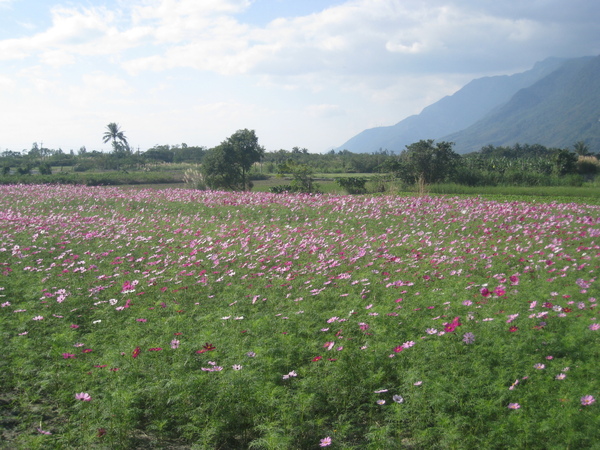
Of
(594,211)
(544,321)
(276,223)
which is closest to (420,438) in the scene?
(544,321)

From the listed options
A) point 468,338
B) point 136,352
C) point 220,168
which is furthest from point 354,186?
point 136,352

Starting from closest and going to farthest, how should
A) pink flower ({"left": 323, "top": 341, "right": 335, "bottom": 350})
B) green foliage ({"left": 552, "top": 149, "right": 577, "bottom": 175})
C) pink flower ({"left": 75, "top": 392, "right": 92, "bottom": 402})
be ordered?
pink flower ({"left": 75, "top": 392, "right": 92, "bottom": 402}) < pink flower ({"left": 323, "top": 341, "right": 335, "bottom": 350}) < green foliage ({"left": 552, "top": 149, "right": 577, "bottom": 175})

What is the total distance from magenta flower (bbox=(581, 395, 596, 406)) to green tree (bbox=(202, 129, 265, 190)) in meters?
23.6

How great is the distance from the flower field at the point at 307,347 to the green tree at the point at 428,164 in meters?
17.4

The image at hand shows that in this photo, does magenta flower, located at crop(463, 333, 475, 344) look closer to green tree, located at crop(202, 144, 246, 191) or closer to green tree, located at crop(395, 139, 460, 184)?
green tree, located at crop(395, 139, 460, 184)

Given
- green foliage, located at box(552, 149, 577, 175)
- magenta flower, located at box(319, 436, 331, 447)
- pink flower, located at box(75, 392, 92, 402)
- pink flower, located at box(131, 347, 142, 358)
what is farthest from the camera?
green foliage, located at box(552, 149, 577, 175)

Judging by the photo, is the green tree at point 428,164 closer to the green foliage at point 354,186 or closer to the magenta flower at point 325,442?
the green foliage at point 354,186

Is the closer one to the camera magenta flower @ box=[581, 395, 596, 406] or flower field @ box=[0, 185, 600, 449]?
magenta flower @ box=[581, 395, 596, 406]

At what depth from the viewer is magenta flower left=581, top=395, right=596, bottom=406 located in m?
2.93

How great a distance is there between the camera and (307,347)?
13.0 feet

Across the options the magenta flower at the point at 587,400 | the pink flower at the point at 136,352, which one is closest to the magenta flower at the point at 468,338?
the magenta flower at the point at 587,400

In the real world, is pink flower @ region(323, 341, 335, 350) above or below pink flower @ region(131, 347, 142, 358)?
below

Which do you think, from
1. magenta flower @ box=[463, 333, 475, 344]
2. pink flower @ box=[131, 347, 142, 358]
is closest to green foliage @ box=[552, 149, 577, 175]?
magenta flower @ box=[463, 333, 475, 344]

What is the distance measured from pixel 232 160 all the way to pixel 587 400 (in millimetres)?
24136
